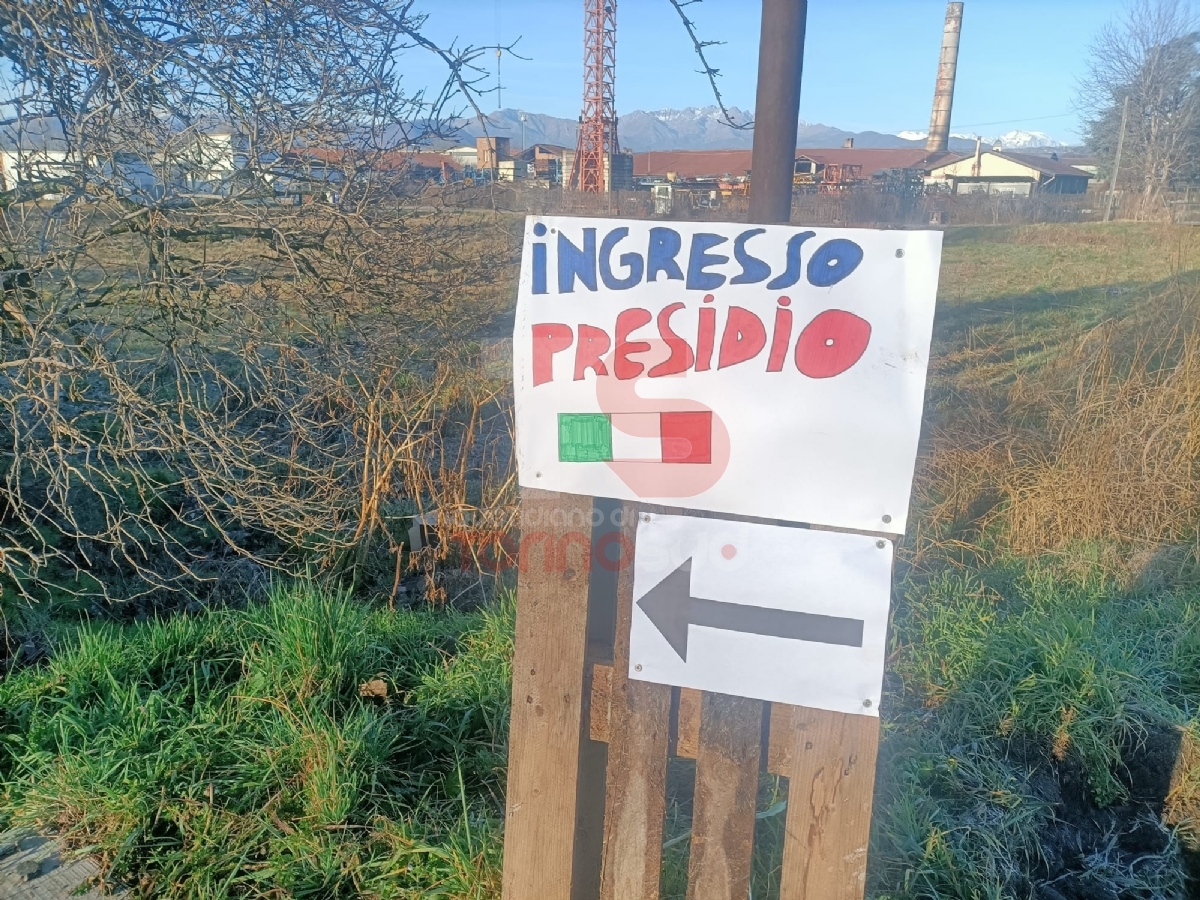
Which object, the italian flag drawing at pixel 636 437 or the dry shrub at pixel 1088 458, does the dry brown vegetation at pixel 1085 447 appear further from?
the italian flag drawing at pixel 636 437

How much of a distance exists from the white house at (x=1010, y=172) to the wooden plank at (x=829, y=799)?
5045 centimetres

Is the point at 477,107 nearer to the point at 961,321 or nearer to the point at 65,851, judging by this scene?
the point at 65,851

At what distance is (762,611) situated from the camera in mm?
1600

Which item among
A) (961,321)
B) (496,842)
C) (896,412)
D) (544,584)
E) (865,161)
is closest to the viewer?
(896,412)

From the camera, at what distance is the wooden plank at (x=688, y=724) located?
5.58ft

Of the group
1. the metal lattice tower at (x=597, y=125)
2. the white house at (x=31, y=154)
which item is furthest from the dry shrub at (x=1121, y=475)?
the metal lattice tower at (x=597, y=125)

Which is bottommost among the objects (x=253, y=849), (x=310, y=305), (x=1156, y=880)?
(x=1156, y=880)

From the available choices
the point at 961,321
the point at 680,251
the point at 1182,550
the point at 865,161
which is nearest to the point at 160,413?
the point at 680,251

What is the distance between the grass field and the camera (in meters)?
2.48

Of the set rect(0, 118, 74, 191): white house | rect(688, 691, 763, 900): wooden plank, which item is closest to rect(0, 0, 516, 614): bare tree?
rect(0, 118, 74, 191): white house

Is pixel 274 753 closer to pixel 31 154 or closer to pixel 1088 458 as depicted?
pixel 31 154

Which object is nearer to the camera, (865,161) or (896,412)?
(896,412)

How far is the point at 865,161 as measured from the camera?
53094mm

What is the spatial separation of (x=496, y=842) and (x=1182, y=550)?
12.8 feet
